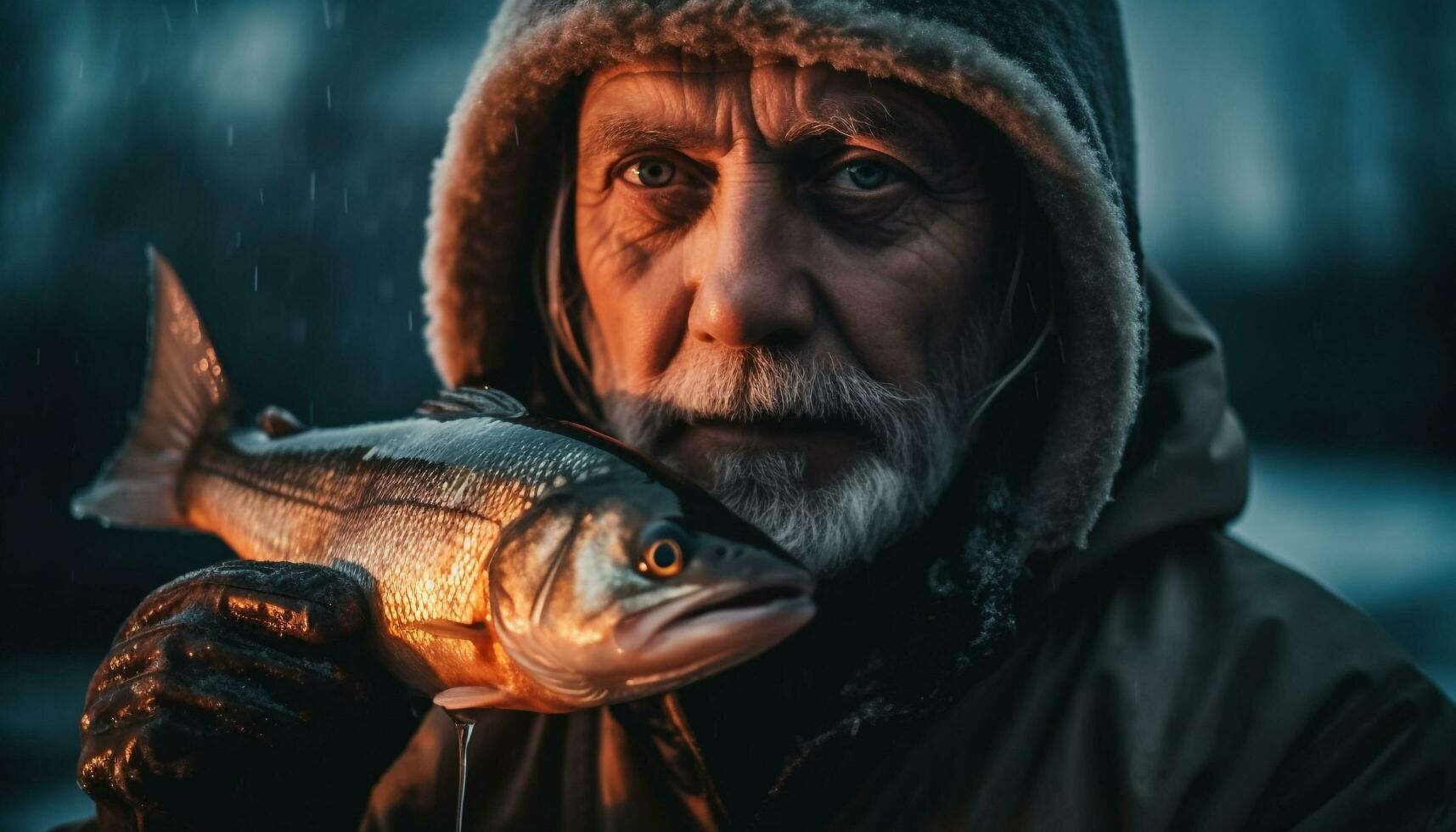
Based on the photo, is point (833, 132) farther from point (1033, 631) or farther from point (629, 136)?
point (1033, 631)

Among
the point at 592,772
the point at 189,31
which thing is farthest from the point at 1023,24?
the point at 189,31

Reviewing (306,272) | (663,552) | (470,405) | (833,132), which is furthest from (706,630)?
(306,272)

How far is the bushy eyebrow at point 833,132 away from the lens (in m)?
1.92

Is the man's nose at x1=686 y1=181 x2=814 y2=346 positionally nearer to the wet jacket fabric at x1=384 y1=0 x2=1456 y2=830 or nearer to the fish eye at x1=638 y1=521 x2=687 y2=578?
the wet jacket fabric at x1=384 y1=0 x2=1456 y2=830

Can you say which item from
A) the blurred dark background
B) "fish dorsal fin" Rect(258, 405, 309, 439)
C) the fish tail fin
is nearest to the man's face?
"fish dorsal fin" Rect(258, 405, 309, 439)

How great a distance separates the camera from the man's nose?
6.02ft

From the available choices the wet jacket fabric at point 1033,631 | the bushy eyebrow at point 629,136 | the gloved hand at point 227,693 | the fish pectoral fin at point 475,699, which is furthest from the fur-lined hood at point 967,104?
the fish pectoral fin at point 475,699

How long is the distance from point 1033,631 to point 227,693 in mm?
1478

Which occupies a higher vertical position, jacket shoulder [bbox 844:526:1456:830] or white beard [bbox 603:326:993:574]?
white beard [bbox 603:326:993:574]

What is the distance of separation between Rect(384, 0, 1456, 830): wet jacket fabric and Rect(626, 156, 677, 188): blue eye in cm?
22

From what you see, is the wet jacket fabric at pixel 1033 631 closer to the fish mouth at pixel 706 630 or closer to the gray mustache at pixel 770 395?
the gray mustache at pixel 770 395

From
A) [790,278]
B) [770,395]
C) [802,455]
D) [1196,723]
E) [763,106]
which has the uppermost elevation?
[763,106]

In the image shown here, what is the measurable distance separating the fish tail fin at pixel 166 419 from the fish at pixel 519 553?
0.33 meters

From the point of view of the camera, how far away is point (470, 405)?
169cm
